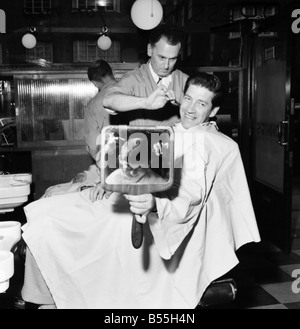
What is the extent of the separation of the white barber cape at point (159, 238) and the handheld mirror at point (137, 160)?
27 centimetres

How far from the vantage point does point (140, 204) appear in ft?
4.27

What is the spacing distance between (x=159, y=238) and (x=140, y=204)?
325 mm

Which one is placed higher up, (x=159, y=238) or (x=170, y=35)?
(x=170, y=35)

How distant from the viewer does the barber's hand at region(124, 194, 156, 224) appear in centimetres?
129

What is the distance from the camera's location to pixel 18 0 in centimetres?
1111

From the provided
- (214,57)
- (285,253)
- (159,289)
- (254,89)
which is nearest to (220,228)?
(159,289)

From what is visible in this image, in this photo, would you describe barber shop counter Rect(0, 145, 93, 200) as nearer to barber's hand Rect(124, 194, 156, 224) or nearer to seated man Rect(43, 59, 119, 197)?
seated man Rect(43, 59, 119, 197)

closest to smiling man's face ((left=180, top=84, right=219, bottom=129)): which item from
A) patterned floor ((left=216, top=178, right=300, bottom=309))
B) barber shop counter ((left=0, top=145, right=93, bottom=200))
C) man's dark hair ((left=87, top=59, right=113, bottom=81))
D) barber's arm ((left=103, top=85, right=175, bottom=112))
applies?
barber's arm ((left=103, top=85, right=175, bottom=112))

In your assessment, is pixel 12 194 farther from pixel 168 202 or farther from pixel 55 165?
pixel 55 165

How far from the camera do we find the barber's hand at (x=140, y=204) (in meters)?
1.29

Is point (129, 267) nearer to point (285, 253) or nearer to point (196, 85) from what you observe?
point (196, 85)

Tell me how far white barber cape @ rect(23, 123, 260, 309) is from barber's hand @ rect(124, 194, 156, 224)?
0.20m

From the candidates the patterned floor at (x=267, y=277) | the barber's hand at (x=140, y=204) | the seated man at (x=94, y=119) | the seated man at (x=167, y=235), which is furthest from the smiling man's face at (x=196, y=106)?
the patterned floor at (x=267, y=277)

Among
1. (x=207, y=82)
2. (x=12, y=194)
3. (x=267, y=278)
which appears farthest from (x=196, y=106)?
(x=267, y=278)
